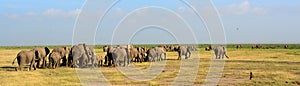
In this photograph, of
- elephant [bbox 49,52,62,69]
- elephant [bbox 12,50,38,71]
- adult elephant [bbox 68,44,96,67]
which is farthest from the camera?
adult elephant [bbox 68,44,96,67]

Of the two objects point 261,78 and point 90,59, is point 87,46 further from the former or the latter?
point 261,78

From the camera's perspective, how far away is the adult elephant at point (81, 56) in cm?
4372

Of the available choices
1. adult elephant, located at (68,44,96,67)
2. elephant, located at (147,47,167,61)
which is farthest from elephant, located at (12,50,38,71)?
elephant, located at (147,47,167,61)

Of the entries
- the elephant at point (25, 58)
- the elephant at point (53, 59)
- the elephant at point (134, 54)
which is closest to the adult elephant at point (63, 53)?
the elephant at point (53, 59)

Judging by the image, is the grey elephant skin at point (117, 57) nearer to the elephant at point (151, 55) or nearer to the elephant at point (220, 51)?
the elephant at point (151, 55)

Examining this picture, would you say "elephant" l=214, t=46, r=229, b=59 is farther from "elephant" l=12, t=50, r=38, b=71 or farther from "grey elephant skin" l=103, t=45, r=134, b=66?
"elephant" l=12, t=50, r=38, b=71

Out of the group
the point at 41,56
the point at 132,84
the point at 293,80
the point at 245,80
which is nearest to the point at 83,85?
the point at 132,84

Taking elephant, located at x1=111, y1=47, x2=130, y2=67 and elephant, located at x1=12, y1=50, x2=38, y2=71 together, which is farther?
elephant, located at x1=111, y1=47, x2=130, y2=67

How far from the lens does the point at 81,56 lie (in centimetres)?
4425

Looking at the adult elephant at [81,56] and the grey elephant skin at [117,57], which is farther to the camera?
the grey elephant skin at [117,57]

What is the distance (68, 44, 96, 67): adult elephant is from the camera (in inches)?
1721

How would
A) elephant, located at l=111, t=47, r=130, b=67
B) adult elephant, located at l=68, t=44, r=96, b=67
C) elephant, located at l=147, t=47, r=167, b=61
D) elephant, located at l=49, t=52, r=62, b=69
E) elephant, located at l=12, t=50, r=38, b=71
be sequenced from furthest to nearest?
1. elephant, located at l=147, t=47, r=167, b=61
2. elephant, located at l=111, t=47, r=130, b=67
3. adult elephant, located at l=68, t=44, r=96, b=67
4. elephant, located at l=49, t=52, r=62, b=69
5. elephant, located at l=12, t=50, r=38, b=71

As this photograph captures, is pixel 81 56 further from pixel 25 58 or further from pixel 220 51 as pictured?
pixel 220 51

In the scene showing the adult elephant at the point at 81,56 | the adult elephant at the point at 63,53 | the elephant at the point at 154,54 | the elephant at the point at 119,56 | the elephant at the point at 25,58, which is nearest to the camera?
the elephant at the point at 25,58
